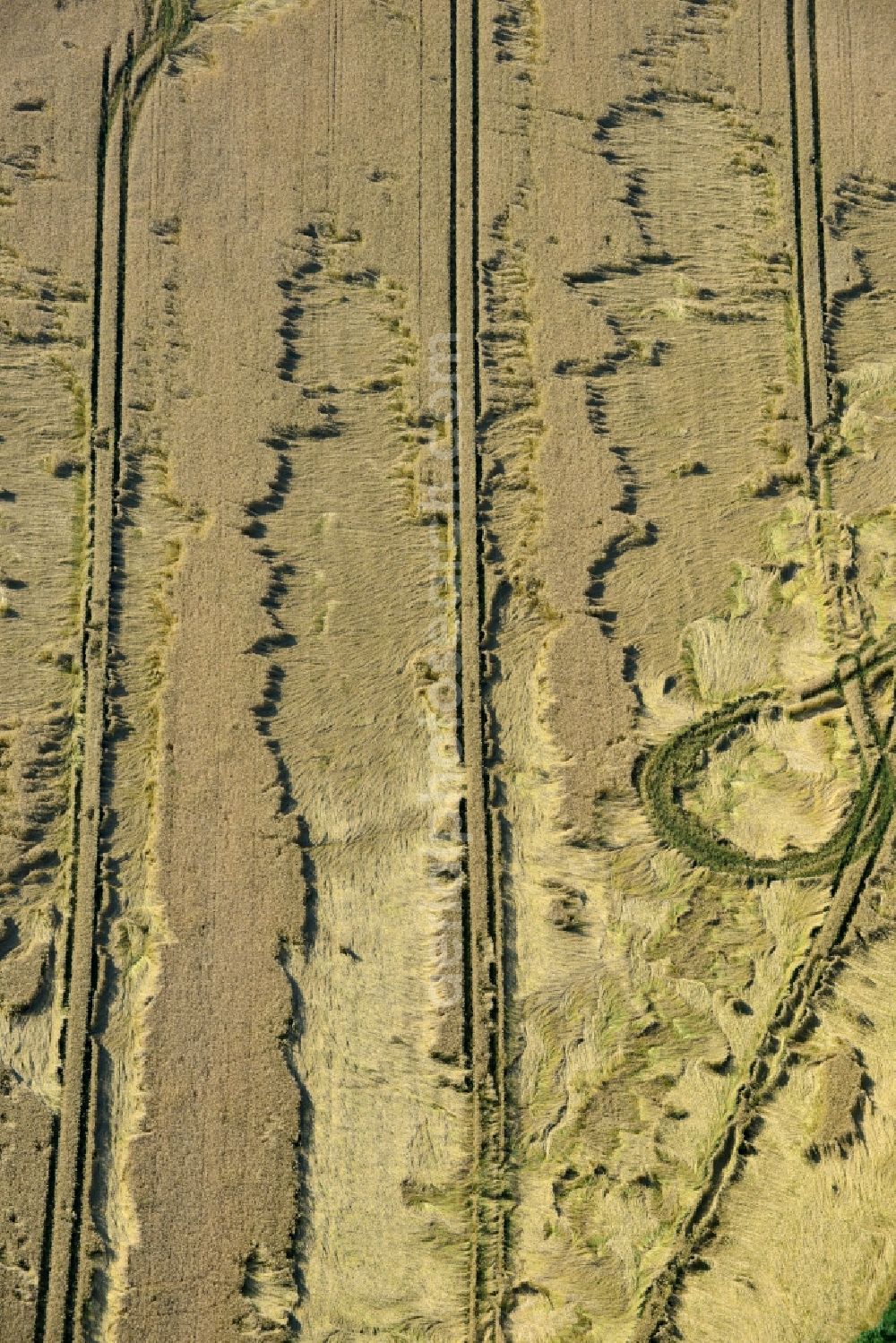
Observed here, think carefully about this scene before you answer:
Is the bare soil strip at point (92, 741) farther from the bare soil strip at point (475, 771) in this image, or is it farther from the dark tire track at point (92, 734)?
the bare soil strip at point (475, 771)

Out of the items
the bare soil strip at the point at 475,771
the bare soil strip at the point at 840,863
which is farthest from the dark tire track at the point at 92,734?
the bare soil strip at the point at 840,863

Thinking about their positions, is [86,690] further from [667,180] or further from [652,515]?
[667,180]

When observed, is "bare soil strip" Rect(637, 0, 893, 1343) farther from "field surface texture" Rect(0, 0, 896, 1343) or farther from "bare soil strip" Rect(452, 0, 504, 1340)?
"bare soil strip" Rect(452, 0, 504, 1340)

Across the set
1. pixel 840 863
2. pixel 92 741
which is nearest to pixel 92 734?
pixel 92 741

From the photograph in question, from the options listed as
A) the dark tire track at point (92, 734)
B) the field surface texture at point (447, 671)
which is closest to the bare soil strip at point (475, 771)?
the field surface texture at point (447, 671)

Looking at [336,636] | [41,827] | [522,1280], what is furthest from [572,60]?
[522,1280]

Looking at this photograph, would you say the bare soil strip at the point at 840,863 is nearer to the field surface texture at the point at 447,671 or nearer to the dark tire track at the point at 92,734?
the field surface texture at the point at 447,671

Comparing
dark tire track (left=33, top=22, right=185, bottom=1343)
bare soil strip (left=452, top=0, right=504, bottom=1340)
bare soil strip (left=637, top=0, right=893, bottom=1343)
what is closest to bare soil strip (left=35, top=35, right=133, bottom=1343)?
dark tire track (left=33, top=22, right=185, bottom=1343)

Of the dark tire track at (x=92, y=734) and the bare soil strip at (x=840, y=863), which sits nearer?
the dark tire track at (x=92, y=734)

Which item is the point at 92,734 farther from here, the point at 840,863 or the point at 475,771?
the point at 840,863
